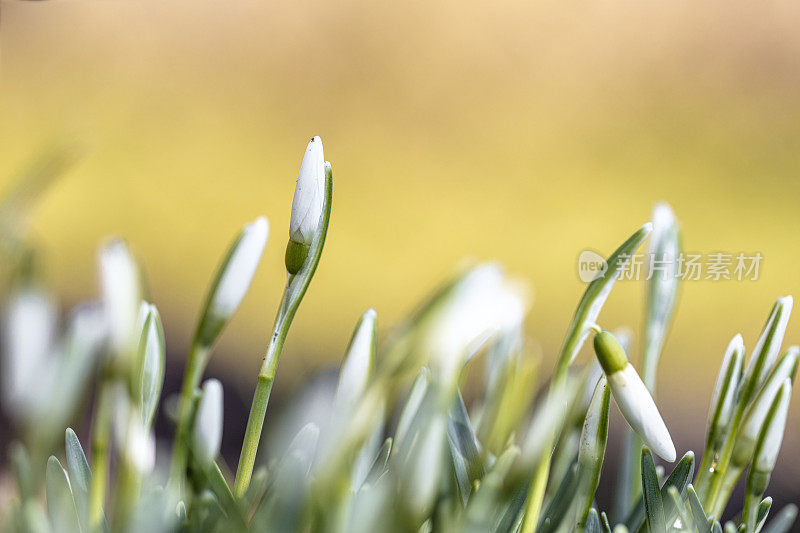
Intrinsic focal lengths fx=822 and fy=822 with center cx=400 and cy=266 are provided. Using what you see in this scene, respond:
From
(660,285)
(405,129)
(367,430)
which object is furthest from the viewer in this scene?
(405,129)

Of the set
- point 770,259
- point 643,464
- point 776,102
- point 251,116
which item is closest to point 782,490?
point 770,259

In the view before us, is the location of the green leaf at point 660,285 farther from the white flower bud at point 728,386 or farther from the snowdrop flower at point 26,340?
the snowdrop flower at point 26,340

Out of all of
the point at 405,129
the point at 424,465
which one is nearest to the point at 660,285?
the point at 424,465

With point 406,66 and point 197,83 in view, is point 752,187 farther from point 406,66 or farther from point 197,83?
point 197,83

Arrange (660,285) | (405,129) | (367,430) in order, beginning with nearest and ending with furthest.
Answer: (367,430)
(660,285)
(405,129)

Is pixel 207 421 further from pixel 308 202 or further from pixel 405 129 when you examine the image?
pixel 405 129

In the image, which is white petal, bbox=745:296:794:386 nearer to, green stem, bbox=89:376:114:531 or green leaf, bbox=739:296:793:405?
green leaf, bbox=739:296:793:405

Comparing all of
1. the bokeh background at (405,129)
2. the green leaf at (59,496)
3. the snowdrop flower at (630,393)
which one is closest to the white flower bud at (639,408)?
the snowdrop flower at (630,393)

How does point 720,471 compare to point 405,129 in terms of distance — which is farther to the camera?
point 405,129
